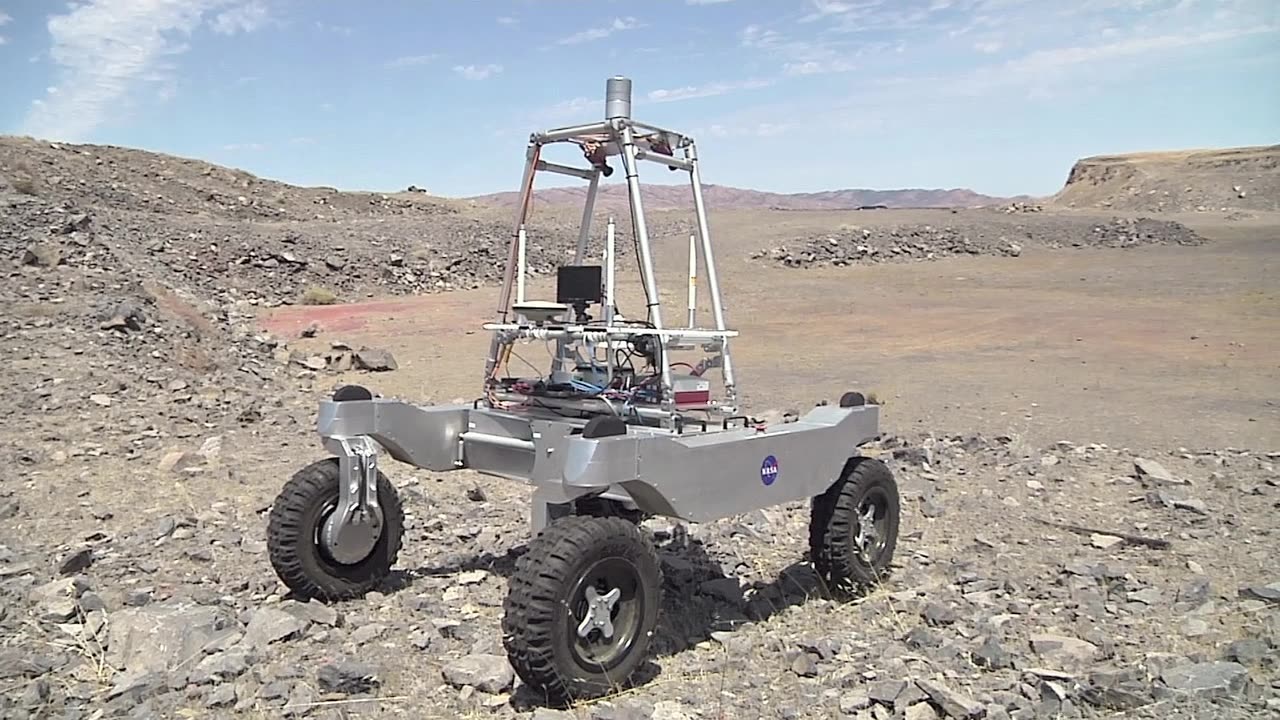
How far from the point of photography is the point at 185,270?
2664 centimetres

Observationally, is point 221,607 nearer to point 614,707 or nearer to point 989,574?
point 614,707

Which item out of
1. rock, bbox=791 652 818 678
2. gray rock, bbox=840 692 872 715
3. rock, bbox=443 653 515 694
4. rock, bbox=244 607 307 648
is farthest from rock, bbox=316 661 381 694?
gray rock, bbox=840 692 872 715

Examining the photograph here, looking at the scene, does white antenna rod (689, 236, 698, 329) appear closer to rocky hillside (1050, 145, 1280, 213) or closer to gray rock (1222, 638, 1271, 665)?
gray rock (1222, 638, 1271, 665)

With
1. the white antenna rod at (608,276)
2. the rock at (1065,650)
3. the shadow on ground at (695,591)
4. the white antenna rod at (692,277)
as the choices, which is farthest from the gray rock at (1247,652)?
the white antenna rod at (608,276)

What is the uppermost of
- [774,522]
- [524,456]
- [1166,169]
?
[1166,169]

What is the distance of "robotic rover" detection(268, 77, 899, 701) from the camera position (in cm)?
418

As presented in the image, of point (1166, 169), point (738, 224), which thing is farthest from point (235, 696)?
point (1166, 169)

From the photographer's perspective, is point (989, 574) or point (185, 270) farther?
point (185, 270)

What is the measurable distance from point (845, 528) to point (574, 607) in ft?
6.08

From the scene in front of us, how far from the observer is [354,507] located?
Answer: 520 centimetres

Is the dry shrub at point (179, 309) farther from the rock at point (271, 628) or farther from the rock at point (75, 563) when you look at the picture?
the rock at point (271, 628)

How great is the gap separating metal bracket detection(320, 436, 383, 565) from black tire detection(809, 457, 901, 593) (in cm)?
222

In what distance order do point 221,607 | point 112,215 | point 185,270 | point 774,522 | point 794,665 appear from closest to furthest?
point 794,665 → point 221,607 → point 774,522 → point 185,270 → point 112,215

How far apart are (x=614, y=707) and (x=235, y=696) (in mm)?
1489
